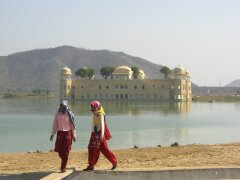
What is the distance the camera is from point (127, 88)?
8344 cm

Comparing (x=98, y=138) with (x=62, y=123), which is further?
(x=62, y=123)

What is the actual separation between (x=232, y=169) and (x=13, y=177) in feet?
9.27

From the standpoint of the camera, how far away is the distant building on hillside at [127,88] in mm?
83312

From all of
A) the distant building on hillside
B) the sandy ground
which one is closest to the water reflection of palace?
the distant building on hillside

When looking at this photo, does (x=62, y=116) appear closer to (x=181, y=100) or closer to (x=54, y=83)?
(x=181, y=100)

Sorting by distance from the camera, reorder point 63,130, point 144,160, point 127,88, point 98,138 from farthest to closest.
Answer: point 127,88, point 144,160, point 63,130, point 98,138

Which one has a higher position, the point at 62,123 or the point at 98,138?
the point at 62,123

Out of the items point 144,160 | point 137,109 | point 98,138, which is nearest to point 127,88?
point 137,109

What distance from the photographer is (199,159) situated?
848 centimetres

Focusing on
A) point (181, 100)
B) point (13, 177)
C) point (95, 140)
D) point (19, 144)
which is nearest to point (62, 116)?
point (95, 140)

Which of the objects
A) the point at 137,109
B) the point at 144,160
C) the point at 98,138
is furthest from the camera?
the point at 137,109

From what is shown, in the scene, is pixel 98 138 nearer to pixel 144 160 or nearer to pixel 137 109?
pixel 144 160

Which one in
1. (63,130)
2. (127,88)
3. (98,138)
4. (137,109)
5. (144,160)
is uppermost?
(127,88)

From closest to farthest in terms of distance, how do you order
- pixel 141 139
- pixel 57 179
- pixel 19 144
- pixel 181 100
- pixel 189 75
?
pixel 57 179 < pixel 19 144 < pixel 141 139 < pixel 181 100 < pixel 189 75
